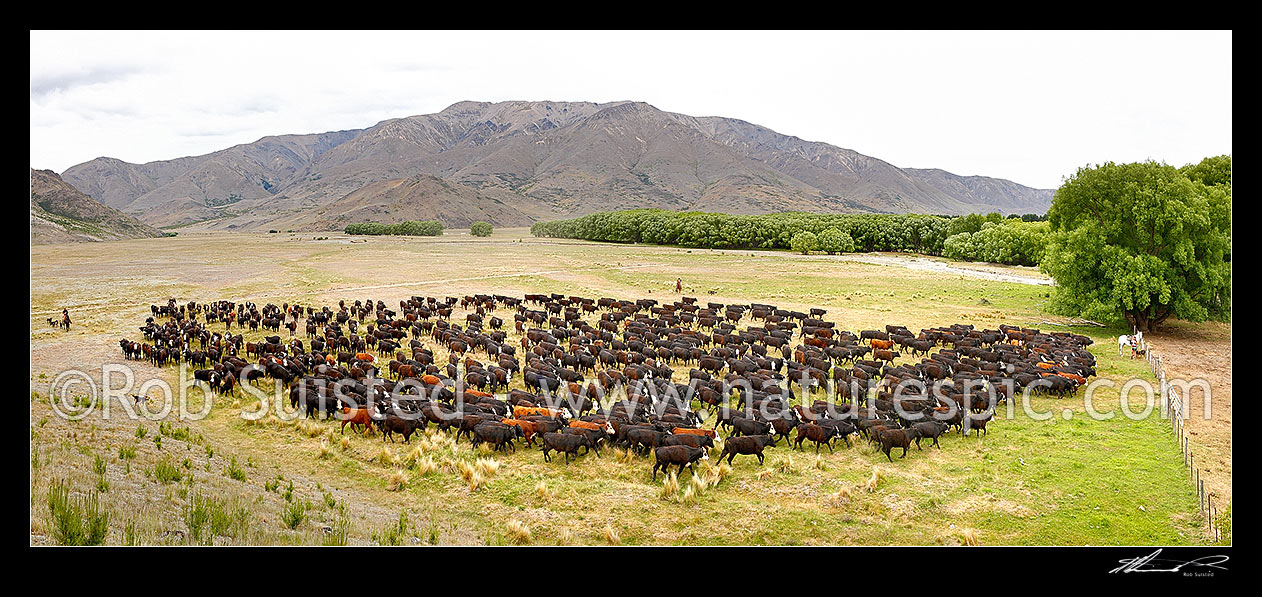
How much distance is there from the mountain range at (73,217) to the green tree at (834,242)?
143317 millimetres

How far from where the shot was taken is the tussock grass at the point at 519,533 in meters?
10.8

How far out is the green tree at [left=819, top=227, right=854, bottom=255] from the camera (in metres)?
94.5

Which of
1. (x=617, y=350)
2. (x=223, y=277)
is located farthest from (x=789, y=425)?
(x=223, y=277)

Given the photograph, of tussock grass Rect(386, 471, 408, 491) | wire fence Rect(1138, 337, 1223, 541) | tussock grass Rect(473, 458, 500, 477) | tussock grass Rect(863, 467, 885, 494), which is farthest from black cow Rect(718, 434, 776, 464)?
wire fence Rect(1138, 337, 1223, 541)

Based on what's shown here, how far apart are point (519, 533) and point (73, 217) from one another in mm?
208563

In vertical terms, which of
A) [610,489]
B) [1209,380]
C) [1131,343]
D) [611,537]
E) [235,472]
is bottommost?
[611,537]

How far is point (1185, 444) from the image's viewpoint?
46.3 ft

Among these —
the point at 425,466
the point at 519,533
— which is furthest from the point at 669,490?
the point at 425,466

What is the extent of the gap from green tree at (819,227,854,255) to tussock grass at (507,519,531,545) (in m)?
89.3

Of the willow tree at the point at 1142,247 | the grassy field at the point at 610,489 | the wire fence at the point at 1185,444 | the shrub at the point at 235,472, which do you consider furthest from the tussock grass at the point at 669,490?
the willow tree at the point at 1142,247

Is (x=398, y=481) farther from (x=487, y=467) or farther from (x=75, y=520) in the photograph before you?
(x=75, y=520)

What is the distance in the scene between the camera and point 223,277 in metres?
53.9
